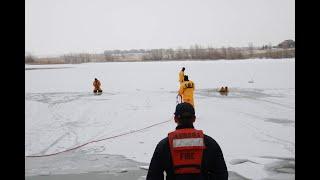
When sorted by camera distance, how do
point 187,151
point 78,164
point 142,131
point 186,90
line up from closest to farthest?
point 187,151 → point 78,164 → point 142,131 → point 186,90

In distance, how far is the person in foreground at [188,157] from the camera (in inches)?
127

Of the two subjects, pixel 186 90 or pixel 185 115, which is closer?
pixel 185 115

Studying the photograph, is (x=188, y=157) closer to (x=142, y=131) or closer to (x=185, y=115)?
(x=185, y=115)

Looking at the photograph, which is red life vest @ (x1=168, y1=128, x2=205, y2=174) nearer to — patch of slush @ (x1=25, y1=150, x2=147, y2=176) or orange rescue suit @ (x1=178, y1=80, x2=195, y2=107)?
patch of slush @ (x1=25, y1=150, x2=147, y2=176)

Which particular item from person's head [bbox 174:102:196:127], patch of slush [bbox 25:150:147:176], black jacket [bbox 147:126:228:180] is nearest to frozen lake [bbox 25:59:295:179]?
patch of slush [bbox 25:150:147:176]

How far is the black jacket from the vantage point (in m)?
3.22

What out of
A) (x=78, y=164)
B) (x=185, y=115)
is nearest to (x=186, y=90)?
(x=78, y=164)

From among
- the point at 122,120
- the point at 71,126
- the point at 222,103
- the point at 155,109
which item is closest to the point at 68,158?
the point at 71,126

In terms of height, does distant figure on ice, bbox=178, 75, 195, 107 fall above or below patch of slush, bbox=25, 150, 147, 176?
above

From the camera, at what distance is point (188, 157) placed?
323 cm

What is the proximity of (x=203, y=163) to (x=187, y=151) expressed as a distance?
6.4 inches

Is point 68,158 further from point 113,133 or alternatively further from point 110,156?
point 113,133
